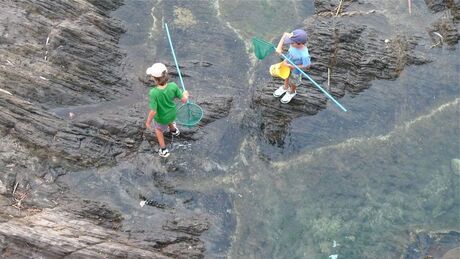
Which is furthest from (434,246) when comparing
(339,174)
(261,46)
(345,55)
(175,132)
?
(175,132)

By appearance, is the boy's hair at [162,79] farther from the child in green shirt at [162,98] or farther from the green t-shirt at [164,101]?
the green t-shirt at [164,101]

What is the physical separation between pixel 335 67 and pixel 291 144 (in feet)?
9.16

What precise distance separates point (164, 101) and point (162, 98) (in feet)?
0.37

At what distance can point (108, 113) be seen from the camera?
1208 centimetres

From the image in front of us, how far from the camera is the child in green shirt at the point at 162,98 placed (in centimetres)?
959

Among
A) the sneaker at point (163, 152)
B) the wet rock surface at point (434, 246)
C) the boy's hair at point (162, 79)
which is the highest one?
the boy's hair at point (162, 79)

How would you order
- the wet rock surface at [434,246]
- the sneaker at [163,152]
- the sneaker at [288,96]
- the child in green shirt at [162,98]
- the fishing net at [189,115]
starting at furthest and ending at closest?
1. the sneaker at [288,96]
2. the fishing net at [189,115]
3. the sneaker at [163,152]
4. the wet rock surface at [434,246]
5. the child in green shirt at [162,98]

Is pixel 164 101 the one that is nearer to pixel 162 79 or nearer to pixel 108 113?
pixel 162 79

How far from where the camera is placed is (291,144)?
12.4m

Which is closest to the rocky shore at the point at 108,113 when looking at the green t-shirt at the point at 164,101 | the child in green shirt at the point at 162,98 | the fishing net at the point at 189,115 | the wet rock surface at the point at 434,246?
the fishing net at the point at 189,115

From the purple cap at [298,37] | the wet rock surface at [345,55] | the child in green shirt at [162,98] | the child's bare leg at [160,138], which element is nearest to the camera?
the child in green shirt at [162,98]

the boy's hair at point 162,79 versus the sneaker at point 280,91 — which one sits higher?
the boy's hair at point 162,79

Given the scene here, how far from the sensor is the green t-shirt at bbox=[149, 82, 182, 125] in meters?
9.89

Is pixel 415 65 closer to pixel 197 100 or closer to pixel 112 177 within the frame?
pixel 197 100
